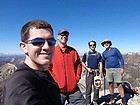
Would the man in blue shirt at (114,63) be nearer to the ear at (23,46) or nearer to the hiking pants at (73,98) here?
the hiking pants at (73,98)

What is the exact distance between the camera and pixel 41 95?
5.06 feet

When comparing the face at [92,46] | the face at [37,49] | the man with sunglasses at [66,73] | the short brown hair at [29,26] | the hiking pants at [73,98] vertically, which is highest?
the short brown hair at [29,26]

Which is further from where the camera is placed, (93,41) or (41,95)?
(93,41)

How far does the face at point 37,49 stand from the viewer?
182cm

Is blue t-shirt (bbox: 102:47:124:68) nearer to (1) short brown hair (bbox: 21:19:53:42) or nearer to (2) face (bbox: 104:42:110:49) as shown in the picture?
(2) face (bbox: 104:42:110:49)

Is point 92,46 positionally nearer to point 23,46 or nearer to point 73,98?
point 73,98

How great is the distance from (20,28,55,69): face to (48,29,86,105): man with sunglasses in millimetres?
3454

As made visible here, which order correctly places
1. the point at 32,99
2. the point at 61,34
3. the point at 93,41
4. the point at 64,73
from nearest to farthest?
1. the point at 32,99
2. the point at 64,73
3. the point at 61,34
4. the point at 93,41

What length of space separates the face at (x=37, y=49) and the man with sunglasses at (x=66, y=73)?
11.3 feet

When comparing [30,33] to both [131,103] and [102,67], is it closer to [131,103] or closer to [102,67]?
[102,67]

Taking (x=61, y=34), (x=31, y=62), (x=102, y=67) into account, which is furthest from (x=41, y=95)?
(x=102, y=67)

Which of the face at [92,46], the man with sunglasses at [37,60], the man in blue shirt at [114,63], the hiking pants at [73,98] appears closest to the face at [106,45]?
the man in blue shirt at [114,63]

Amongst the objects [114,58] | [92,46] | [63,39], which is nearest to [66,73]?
[63,39]

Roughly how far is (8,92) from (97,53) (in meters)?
7.47
